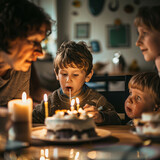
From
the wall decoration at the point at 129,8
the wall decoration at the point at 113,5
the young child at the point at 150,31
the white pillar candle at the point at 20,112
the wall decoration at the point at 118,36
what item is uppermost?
the wall decoration at the point at 113,5

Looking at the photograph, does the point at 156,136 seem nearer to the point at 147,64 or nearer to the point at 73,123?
the point at 73,123

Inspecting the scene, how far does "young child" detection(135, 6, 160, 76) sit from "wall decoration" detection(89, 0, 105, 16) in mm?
6972

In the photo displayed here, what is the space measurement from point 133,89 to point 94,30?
663cm

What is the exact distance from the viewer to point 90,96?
1944 mm

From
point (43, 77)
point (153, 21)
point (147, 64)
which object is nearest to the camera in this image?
point (153, 21)

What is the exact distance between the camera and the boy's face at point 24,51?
1205 mm

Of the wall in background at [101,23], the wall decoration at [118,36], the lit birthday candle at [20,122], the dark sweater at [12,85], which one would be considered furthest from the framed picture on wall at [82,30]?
the lit birthday candle at [20,122]

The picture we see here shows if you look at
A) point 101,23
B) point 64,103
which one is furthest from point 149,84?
point 101,23

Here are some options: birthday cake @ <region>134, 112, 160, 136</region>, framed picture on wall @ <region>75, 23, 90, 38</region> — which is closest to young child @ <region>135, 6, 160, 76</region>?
birthday cake @ <region>134, 112, 160, 136</region>

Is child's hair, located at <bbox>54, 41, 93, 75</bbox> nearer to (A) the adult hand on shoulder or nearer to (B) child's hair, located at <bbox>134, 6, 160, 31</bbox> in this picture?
(A) the adult hand on shoulder

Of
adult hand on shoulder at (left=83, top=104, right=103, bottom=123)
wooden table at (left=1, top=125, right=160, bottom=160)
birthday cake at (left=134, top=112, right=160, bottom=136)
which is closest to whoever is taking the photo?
wooden table at (left=1, top=125, right=160, bottom=160)

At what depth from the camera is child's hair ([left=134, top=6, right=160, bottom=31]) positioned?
1.19m

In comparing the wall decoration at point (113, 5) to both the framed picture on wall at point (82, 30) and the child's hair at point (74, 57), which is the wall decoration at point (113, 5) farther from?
the child's hair at point (74, 57)

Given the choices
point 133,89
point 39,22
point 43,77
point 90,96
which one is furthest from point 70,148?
point 43,77
